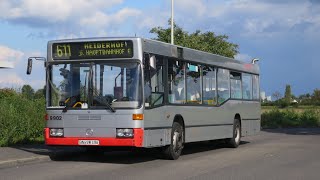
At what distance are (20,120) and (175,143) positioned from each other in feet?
21.3

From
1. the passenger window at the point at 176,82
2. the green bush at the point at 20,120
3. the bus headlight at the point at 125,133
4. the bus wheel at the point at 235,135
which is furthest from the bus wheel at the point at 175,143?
the green bush at the point at 20,120

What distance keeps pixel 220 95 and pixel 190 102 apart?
2.49 meters

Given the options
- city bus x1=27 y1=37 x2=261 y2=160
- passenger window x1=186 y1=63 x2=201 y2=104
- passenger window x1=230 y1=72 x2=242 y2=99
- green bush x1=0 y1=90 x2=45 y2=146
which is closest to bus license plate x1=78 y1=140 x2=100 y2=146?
city bus x1=27 y1=37 x2=261 y2=160

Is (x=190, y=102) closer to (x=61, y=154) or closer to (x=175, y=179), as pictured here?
(x=61, y=154)

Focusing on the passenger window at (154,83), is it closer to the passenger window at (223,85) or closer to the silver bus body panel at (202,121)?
the silver bus body panel at (202,121)

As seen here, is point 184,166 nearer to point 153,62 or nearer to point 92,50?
point 153,62

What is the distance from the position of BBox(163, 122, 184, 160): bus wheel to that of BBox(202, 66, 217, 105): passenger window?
1950 mm

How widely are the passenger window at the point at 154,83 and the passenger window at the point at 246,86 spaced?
272 inches

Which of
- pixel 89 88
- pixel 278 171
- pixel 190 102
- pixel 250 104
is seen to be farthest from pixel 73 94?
pixel 250 104

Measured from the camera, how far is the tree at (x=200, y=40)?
3762 centimetres

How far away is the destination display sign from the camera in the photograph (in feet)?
45.2

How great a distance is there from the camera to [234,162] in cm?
1474

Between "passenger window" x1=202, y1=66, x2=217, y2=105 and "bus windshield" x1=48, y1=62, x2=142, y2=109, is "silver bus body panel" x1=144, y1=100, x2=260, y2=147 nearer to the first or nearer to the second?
"passenger window" x1=202, y1=66, x2=217, y2=105

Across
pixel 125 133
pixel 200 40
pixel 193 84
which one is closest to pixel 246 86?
pixel 193 84
